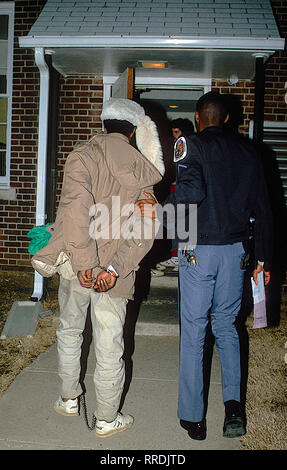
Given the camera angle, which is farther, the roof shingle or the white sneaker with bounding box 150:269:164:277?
the white sneaker with bounding box 150:269:164:277

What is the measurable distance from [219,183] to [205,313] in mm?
800

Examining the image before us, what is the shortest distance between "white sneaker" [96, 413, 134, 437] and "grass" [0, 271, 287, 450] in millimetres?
754

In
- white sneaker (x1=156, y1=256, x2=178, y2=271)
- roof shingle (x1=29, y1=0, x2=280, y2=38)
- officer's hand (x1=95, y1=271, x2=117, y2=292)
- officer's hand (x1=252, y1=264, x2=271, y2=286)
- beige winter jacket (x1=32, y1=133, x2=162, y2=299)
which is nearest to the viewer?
beige winter jacket (x1=32, y1=133, x2=162, y2=299)

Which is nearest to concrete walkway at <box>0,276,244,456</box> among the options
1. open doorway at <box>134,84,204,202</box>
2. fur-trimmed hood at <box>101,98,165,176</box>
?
fur-trimmed hood at <box>101,98,165,176</box>

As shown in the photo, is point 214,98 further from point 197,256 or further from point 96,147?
point 197,256

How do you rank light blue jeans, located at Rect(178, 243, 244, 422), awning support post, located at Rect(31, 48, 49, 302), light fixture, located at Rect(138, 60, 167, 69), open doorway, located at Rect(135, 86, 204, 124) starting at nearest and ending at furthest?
light blue jeans, located at Rect(178, 243, 244, 422) → awning support post, located at Rect(31, 48, 49, 302) → light fixture, located at Rect(138, 60, 167, 69) → open doorway, located at Rect(135, 86, 204, 124)

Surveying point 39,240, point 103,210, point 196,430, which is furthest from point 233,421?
point 39,240

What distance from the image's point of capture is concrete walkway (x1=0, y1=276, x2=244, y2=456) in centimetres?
258

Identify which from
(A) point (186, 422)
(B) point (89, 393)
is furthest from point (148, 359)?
(A) point (186, 422)

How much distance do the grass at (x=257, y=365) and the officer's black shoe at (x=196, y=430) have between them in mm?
259

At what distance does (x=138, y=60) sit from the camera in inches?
205

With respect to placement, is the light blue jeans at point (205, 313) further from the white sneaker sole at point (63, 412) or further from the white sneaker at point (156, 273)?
the white sneaker at point (156, 273)

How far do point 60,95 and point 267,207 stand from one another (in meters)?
4.33

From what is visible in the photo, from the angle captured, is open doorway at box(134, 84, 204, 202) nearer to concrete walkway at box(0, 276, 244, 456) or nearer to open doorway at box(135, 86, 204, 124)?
open doorway at box(135, 86, 204, 124)
